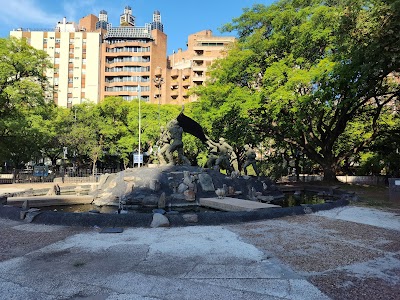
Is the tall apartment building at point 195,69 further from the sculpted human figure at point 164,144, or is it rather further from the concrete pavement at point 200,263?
the concrete pavement at point 200,263

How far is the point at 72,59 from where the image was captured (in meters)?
76.6

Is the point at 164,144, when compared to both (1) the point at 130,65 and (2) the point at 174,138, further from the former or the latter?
(1) the point at 130,65

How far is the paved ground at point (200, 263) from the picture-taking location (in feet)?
12.8

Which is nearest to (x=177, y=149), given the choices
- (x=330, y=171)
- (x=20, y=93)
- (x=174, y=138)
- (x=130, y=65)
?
(x=174, y=138)

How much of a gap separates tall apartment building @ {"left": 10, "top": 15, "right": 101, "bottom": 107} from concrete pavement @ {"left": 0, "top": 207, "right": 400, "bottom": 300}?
73718 mm

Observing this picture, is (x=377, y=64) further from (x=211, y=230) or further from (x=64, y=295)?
(x=64, y=295)

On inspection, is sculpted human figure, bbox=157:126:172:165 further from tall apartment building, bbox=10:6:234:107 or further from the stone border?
tall apartment building, bbox=10:6:234:107

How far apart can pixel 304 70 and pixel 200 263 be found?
18.8m

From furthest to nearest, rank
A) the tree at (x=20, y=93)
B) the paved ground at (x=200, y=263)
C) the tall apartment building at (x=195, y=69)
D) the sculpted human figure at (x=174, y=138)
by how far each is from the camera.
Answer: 1. the tall apartment building at (x=195, y=69)
2. the tree at (x=20, y=93)
3. the sculpted human figure at (x=174, y=138)
4. the paved ground at (x=200, y=263)

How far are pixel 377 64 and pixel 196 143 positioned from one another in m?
25.3

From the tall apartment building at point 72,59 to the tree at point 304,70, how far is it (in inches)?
2201

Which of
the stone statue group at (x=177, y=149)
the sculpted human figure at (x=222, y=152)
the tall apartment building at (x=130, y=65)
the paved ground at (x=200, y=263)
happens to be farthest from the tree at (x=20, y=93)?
the tall apartment building at (x=130, y=65)

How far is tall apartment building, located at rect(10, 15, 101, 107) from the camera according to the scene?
75.5 m


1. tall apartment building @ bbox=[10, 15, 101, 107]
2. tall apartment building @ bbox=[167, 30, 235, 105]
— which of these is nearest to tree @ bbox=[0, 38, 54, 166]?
tall apartment building @ bbox=[167, 30, 235, 105]
